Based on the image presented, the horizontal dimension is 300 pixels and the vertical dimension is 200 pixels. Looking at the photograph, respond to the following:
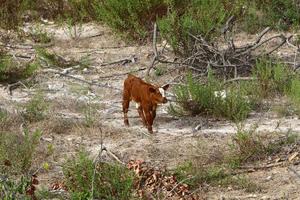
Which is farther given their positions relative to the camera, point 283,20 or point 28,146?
point 283,20

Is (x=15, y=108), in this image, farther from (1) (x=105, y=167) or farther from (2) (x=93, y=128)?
(1) (x=105, y=167)

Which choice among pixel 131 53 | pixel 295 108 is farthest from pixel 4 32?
pixel 295 108

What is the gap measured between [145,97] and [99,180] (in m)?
1.26

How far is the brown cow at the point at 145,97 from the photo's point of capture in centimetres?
522

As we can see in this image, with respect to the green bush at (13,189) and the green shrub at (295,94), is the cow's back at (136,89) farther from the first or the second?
the green bush at (13,189)

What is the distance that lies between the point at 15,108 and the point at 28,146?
5.00ft

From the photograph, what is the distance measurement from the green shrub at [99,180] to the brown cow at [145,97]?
1.08m

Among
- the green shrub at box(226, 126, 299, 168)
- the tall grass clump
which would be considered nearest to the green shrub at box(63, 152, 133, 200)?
the green shrub at box(226, 126, 299, 168)

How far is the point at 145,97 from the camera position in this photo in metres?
5.31

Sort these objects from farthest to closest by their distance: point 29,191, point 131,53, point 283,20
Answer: point 283,20 < point 131,53 < point 29,191

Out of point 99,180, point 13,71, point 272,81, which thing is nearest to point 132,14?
point 13,71

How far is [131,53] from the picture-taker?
835cm

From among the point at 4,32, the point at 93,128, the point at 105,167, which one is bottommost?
the point at 4,32

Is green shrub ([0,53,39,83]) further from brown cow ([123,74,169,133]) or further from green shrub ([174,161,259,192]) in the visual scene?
green shrub ([174,161,259,192])
